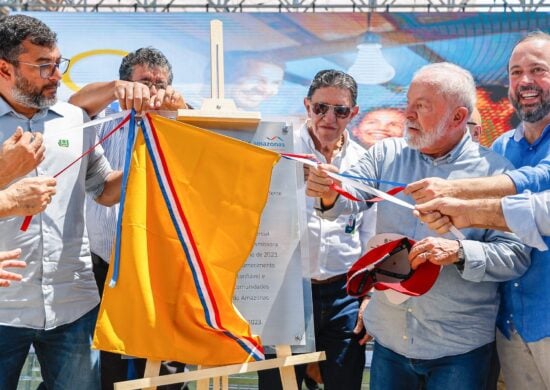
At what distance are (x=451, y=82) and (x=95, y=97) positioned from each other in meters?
1.43

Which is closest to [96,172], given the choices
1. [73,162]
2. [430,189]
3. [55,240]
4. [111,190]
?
[111,190]

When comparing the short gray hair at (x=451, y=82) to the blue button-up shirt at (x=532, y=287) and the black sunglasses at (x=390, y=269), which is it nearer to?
the blue button-up shirt at (x=532, y=287)

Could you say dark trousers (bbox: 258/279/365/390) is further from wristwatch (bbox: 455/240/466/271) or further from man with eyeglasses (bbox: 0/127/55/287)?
man with eyeglasses (bbox: 0/127/55/287)

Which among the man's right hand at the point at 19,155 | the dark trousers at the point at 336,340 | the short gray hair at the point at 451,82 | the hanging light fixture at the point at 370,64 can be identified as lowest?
the dark trousers at the point at 336,340

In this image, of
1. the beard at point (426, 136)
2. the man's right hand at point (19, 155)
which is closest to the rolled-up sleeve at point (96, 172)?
the man's right hand at point (19, 155)

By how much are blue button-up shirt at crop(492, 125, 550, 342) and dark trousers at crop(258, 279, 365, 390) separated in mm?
811

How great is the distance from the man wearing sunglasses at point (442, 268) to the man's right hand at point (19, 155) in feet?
3.33

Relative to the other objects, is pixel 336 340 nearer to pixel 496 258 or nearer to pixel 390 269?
pixel 390 269

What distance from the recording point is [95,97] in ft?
9.74

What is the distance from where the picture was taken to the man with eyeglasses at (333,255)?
11.3ft

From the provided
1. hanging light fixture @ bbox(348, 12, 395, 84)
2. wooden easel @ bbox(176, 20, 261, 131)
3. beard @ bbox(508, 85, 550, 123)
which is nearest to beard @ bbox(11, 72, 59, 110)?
wooden easel @ bbox(176, 20, 261, 131)

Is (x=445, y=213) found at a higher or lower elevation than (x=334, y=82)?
lower

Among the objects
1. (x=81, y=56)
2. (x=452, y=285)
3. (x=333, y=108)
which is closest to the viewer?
(x=452, y=285)

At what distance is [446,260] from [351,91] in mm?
1402
